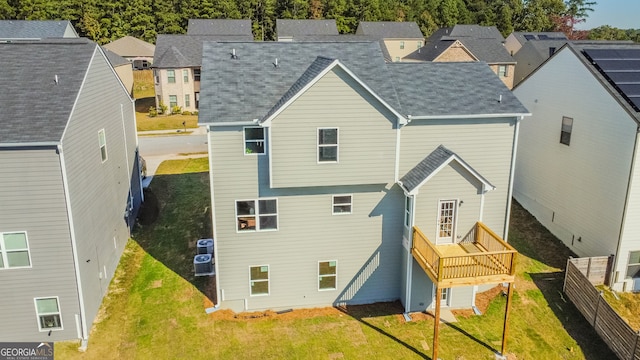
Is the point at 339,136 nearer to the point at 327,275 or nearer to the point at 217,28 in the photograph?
the point at 327,275

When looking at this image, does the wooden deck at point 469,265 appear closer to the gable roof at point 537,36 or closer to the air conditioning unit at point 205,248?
the air conditioning unit at point 205,248

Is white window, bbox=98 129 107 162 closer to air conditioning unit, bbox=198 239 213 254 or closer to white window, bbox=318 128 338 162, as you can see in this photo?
air conditioning unit, bbox=198 239 213 254

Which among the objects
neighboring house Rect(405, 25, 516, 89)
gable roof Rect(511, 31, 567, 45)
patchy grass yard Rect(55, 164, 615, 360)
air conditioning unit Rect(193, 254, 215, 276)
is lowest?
patchy grass yard Rect(55, 164, 615, 360)

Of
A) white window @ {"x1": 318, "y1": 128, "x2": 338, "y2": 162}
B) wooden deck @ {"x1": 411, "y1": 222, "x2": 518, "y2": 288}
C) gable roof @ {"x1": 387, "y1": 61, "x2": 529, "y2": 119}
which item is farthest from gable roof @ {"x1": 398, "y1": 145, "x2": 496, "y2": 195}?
white window @ {"x1": 318, "y1": 128, "x2": 338, "y2": 162}

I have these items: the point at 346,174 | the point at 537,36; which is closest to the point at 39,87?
the point at 346,174

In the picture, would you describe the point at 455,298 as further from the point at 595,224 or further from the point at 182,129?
the point at 182,129

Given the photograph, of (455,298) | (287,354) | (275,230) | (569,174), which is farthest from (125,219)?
(569,174)

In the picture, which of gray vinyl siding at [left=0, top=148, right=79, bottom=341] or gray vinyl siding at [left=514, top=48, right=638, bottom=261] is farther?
gray vinyl siding at [left=514, top=48, right=638, bottom=261]
